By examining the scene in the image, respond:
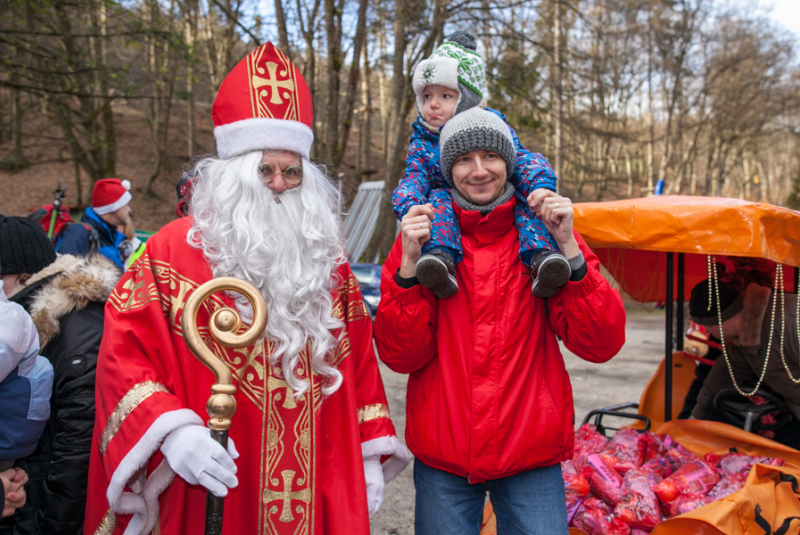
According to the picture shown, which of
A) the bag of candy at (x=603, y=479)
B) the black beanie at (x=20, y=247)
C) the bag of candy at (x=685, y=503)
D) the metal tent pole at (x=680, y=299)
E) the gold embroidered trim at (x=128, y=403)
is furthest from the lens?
the metal tent pole at (x=680, y=299)

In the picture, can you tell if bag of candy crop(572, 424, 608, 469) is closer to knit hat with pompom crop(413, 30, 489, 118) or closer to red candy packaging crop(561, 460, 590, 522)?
red candy packaging crop(561, 460, 590, 522)

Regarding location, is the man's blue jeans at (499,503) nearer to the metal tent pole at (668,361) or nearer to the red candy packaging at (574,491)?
the red candy packaging at (574,491)

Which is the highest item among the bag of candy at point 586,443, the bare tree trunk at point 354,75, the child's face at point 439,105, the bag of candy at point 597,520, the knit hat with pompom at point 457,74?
the bare tree trunk at point 354,75

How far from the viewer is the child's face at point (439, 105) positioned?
2.46 m

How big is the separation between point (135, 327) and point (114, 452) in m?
0.35

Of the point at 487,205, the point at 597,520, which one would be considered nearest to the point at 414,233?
the point at 487,205

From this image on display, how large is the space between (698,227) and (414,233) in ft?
5.68

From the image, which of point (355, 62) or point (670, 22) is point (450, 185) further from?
point (670, 22)

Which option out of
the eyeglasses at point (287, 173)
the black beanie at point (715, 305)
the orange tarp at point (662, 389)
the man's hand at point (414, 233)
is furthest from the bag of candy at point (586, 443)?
the eyeglasses at point (287, 173)

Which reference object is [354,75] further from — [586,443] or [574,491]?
[574,491]

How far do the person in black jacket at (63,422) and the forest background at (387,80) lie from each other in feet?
19.1

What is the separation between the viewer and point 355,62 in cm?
1142

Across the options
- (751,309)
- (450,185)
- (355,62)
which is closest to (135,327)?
(450,185)

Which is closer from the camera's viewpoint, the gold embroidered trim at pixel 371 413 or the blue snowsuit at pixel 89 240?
the gold embroidered trim at pixel 371 413
